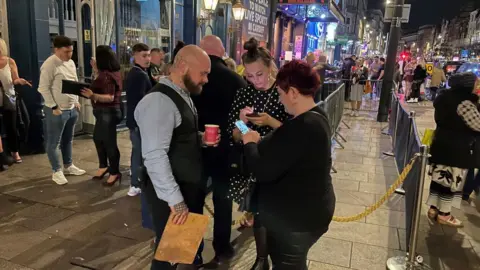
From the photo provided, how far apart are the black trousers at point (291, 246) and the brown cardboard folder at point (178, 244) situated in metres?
0.46

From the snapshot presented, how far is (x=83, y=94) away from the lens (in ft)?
17.0

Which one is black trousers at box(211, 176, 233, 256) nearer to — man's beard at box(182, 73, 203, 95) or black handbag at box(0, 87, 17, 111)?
man's beard at box(182, 73, 203, 95)

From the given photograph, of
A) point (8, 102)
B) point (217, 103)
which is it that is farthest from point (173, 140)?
point (8, 102)

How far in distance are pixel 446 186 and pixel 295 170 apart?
3.51m

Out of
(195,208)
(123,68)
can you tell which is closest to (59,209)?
(195,208)

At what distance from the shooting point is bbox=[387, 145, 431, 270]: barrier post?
12.4 ft

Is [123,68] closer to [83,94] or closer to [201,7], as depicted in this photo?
[201,7]

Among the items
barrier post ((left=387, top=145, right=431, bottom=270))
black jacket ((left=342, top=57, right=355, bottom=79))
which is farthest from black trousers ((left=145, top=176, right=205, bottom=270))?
black jacket ((left=342, top=57, right=355, bottom=79))

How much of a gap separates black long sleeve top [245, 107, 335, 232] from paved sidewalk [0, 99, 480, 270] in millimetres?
1651

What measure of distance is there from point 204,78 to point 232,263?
1.99m

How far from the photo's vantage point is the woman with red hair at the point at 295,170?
7.00 feet

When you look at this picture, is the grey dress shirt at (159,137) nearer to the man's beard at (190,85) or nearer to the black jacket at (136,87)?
the man's beard at (190,85)

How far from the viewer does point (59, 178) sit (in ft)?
18.4

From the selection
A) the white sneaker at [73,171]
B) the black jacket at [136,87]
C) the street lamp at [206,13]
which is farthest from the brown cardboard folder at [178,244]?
the street lamp at [206,13]
